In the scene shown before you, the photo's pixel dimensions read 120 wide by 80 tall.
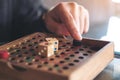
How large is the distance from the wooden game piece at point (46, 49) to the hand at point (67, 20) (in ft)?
0.33

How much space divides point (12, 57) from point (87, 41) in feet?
0.59

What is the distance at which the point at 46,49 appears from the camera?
0.47 metres

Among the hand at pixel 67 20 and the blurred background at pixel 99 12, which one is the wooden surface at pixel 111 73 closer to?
the hand at pixel 67 20

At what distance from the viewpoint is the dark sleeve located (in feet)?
2.57

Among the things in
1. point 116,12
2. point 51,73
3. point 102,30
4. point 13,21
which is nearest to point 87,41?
point 51,73

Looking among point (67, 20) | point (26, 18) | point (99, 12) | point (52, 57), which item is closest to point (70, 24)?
point (67, 20)

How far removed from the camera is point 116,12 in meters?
1.22

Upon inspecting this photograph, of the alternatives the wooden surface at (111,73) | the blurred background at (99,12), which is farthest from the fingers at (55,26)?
the blurred background at (99,12)

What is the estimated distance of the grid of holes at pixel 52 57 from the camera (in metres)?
0.43

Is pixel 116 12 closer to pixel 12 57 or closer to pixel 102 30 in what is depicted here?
pixel 102 30

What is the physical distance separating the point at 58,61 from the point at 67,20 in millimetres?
170

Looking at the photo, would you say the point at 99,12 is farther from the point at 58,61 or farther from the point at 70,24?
the point at 58,61

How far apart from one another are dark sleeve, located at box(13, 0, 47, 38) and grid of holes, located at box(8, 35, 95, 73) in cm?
22

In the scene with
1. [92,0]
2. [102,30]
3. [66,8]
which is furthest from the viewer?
[92,0]
